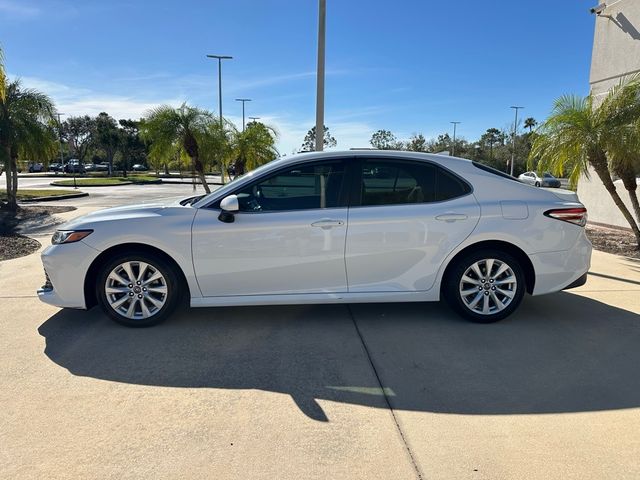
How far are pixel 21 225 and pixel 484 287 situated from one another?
11.5 m

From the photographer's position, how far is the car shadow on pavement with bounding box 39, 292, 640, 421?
3156mm

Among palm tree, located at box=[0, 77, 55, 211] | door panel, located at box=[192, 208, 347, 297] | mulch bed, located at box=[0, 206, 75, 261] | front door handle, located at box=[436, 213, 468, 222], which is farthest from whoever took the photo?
palm tree, located at box=[0, 77, 55, 211]

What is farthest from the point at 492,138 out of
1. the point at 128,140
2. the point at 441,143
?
the point at 128,140

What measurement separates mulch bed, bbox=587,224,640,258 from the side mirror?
23.2 feet

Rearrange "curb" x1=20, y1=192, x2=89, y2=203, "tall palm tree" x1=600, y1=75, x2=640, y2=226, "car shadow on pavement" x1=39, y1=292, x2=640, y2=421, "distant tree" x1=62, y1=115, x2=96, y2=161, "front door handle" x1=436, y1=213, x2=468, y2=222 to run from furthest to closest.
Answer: "distant tree" x1=62, y1=115, x2=96, y2=161 → "curb" x1=20, y1=192, x2=89, y2=203 → "tall palm tree" x1=600, y1=75, x2=640, y2=226 → "front door handle" x1=436, y1=213, x2=468, y2=222 → "car shadow on pavement" x1=39, y1=292, x2=640, y2=421

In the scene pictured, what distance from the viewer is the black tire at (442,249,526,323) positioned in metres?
4.36

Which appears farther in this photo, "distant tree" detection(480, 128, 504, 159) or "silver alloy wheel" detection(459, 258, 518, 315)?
"distant tree" detection(480, 128, 504, 159)

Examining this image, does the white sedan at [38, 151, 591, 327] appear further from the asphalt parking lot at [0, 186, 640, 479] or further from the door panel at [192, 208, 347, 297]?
the asphalt parking lot at [0, 186, 640, 479]

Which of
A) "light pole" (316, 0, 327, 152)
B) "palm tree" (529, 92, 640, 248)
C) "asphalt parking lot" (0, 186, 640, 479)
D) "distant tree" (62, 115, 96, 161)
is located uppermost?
"distant tree" (62, 115, 96, 161)

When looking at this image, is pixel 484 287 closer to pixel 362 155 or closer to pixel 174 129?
pixel 362 155

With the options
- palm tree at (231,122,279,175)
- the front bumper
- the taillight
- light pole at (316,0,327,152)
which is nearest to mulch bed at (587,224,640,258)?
the taillight

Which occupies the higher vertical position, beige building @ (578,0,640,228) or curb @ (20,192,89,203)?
beige building @ (578,0,640,228)

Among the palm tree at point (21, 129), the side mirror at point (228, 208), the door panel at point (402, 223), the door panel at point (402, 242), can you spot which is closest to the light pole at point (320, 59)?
the door panel at point (402, 223)

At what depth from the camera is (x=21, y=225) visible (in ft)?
37.2
